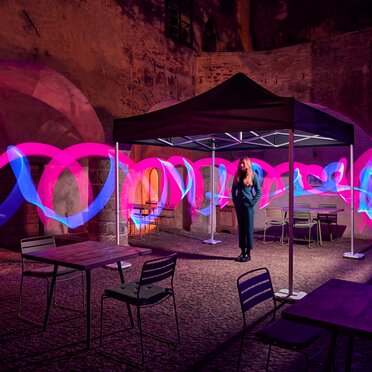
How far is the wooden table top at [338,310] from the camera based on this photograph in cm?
222

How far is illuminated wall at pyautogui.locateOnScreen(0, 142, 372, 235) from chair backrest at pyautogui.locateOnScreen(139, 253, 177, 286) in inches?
208

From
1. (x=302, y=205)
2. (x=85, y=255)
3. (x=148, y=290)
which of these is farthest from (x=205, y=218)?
(x=148, y=290)

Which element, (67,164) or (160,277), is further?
(67,164)

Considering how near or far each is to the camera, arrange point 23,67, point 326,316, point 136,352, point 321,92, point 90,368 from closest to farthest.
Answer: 1. point 326,316
2. point 90,368
3. point 136,352
4. point 23,67
5. point 321,92

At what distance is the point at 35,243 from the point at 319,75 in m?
8.38

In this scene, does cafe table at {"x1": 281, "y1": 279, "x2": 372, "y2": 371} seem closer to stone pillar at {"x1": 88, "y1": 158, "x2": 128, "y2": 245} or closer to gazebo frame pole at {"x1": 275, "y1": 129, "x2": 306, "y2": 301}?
gazebo frame pole at {"x1": 275, "y1": 129, "x2": 306, "y2": 301}

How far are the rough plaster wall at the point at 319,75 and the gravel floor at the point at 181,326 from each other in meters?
3.86

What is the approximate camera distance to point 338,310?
7.99 ft

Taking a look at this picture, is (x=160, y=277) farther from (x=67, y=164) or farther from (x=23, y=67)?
(x=67, y=164)

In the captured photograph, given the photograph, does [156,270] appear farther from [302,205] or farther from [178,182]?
[178,182]

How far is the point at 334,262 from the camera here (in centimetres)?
727

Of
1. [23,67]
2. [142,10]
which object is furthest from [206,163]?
[23,67]

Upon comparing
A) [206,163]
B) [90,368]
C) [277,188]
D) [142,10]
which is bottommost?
[90,368]

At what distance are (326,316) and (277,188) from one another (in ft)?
29.6
